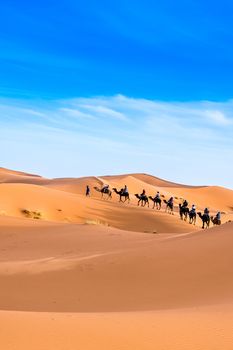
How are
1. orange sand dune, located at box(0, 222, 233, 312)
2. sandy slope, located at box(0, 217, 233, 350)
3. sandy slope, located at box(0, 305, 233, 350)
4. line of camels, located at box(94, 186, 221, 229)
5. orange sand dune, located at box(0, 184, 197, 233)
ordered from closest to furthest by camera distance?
1. sandy slope, located at box(0, 305, 233, 350)
2. sandy slope, located at box(0, 217, 233, 350)
3. orange sand dune, located at box(0, 222, 233, 312)
4. orange sand dune, located at box(0, 184, 197, 233)
5. line of camels, located at box(94, 186, 221, 229)

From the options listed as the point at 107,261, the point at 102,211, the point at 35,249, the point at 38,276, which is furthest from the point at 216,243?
the point at 102,211

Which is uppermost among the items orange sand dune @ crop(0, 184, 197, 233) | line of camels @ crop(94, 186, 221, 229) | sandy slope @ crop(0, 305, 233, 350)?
line of camels @ crop(94, 186, 221, 229)

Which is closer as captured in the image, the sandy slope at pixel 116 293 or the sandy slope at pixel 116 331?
the sandy slope at pixel 116 331

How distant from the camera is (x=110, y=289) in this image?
11719mm

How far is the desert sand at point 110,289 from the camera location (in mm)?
6434

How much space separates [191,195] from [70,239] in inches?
2837

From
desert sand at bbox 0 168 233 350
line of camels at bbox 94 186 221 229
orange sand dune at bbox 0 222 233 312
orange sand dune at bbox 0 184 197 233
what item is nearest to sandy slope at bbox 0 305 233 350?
desert sand at bbox 0 168 233 350

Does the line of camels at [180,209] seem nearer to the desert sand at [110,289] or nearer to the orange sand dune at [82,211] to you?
the orange sand dune at [82,211]

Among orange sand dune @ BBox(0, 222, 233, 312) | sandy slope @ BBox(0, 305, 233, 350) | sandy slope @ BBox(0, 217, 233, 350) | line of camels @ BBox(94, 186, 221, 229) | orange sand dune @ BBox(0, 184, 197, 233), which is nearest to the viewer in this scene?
sandy slope @ BBox(0, 305, 233, 350)

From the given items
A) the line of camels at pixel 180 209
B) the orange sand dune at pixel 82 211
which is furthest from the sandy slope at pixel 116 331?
the line of camels at pixel 180 209

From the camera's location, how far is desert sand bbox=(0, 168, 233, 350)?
6.43 m

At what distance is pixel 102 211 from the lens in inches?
1518

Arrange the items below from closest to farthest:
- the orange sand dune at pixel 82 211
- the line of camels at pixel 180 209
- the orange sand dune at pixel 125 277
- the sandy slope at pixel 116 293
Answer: the sandy slope at pixel 116 293
the orange sand dune at pixel 125 277
the orange sand dune at pixel 82 211
the line of camels at pixel 180 209

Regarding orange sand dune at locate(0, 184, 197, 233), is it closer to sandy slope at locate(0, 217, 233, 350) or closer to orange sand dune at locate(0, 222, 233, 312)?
sandy slope at locate(0, 217, 233, 350)
